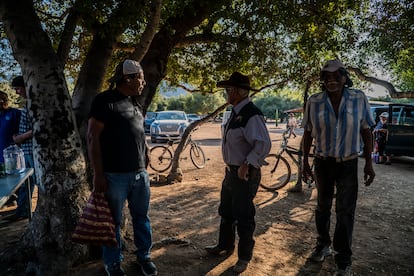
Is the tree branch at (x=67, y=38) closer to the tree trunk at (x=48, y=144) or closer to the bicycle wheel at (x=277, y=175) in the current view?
the tree trunk at (x=48, y=144)

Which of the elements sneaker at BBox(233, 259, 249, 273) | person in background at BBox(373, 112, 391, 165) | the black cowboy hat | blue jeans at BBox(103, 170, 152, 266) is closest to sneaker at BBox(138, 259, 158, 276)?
blue jeans at BBox(103, 170, 152, 266)

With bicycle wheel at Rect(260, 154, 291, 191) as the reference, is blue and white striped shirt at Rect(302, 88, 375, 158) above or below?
above

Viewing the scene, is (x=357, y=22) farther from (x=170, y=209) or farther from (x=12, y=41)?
(x=12, y=41)

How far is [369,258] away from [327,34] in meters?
3.83

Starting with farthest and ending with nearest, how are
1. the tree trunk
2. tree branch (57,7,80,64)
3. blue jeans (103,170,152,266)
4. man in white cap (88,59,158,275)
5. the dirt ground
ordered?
1. tree branch (57,7,80,64)
2. the dirt ground
3. the tree trunk
4. blue jeans (103,170,152,266)
5. man in white cap (88,59,158,275)

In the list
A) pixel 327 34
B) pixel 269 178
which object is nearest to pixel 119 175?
pixel 327 34

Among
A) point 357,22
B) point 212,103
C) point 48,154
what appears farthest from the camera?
point 212,103

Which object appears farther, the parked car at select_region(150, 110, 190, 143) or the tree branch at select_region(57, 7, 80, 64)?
the parked car at select_region(150, 110, 190, 143)

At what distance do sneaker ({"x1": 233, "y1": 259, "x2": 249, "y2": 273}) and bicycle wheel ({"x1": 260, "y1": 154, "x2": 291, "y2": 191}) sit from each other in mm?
3728

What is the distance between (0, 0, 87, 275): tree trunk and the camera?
292 cm

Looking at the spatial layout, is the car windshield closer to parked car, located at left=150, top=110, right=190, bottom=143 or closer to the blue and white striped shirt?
parked car, located at left=150, top=110, right=190, bottom=143

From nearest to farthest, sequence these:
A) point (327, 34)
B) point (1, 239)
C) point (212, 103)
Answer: point (1, 239) < point (327, 34) < point (212, 103)

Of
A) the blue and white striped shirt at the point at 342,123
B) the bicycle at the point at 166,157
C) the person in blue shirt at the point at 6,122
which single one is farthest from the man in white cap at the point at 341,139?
the bicycle at the point at 166,157

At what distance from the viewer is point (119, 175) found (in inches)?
102
